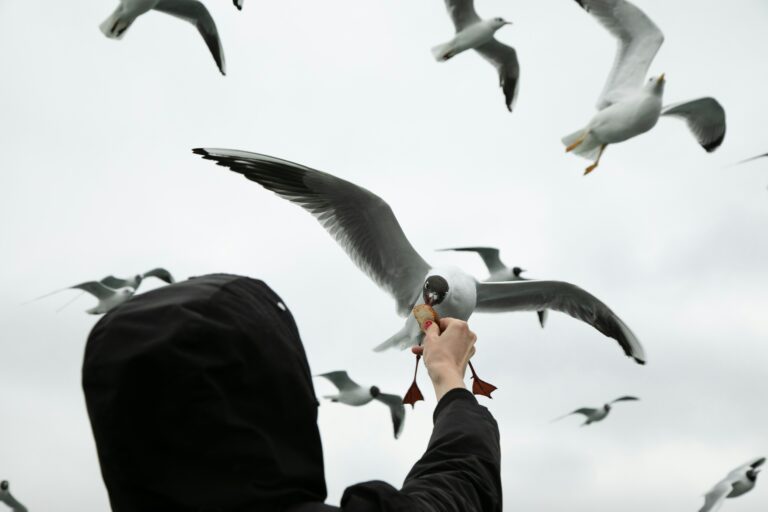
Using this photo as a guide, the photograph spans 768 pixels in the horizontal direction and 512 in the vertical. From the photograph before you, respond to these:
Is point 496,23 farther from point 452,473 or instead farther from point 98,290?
point 452,473

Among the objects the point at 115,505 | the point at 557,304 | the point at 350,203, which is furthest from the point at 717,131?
the point at 115,505

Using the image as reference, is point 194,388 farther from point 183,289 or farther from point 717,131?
point 717,131

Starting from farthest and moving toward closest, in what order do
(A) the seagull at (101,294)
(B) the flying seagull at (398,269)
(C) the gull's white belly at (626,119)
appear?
(A) the seagull at (101,294), (C) the gull's white belly at (626,119), (B) the flying seagull at (398,269)

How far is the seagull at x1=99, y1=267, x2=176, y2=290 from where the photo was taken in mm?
13945

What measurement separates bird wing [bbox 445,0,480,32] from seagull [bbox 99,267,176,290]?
244 inches

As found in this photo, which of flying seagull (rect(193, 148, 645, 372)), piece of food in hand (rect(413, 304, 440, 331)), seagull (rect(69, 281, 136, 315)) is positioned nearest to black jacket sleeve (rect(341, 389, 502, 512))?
piece of food in hand (rect(413, 304, 440, 331))

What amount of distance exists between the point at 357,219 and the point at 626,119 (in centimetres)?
272

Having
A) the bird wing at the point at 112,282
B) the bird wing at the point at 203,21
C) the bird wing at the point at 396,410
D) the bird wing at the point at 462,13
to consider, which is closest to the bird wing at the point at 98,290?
the bird wing at the point at 112,282

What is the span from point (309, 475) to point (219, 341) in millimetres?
217

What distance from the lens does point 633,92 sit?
8656mm

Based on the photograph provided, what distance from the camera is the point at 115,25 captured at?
849 cm

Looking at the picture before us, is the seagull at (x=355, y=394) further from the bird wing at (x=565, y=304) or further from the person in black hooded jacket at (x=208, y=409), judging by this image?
the person in black hooded jacket at (x=208, y=409)

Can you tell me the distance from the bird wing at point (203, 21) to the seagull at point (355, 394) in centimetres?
658

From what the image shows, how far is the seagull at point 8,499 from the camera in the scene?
15.9m
